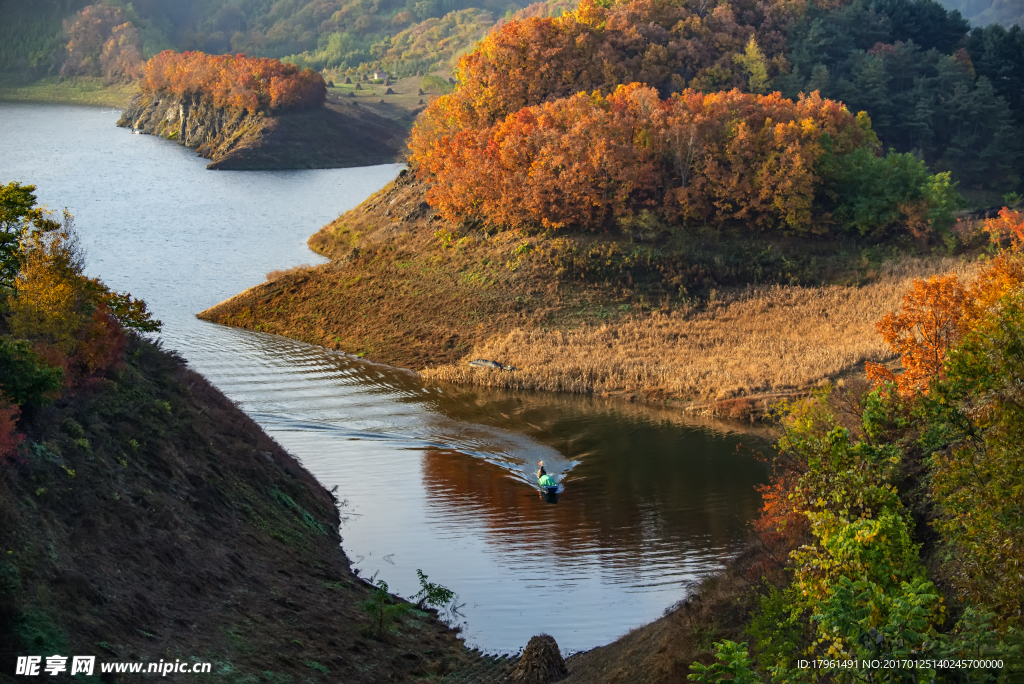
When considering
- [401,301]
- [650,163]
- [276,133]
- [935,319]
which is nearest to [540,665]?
[935,319]

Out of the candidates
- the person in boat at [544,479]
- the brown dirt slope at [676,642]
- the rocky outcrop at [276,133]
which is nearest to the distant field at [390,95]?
the rocky outcrop at [276,133]

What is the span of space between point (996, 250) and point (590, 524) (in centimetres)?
3887

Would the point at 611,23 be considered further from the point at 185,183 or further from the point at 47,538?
the point at 47,538

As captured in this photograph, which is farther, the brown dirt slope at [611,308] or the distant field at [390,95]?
the distant field at [390,95]

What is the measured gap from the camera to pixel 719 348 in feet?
163

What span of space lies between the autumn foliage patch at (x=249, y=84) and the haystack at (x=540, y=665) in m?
127

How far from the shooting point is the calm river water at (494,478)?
2736 centimetres

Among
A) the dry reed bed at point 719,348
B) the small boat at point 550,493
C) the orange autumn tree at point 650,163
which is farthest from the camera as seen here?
the orange autumn tree at point 650,163

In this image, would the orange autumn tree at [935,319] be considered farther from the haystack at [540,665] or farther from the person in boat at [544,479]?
the haystack at [540,665]

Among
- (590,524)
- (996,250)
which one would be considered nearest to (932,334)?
(590,524)

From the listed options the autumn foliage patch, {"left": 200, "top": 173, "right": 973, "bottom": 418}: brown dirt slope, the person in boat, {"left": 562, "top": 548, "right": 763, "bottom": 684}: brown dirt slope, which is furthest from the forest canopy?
the autumn foliage patch

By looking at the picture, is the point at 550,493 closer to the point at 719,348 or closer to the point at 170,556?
the point at 170,556

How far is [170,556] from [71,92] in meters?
202

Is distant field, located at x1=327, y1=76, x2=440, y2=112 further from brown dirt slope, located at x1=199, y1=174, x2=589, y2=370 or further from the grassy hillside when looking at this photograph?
the grassy hillside
